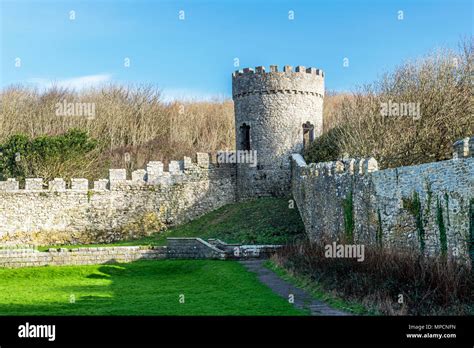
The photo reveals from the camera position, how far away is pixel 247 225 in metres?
27.3

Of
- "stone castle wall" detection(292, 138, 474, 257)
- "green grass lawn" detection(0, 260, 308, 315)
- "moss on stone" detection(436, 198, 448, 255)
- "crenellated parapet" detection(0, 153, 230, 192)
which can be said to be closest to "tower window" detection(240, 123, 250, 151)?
"crenellated parapet" detection(0, 153, 230, 192)

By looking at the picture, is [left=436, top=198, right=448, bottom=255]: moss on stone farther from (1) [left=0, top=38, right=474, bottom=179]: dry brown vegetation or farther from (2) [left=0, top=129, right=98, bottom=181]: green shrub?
(2) [left=0, top=129, right=98, bottom=181]: green shrub

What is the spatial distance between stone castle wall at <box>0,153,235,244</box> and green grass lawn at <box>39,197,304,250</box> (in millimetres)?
778

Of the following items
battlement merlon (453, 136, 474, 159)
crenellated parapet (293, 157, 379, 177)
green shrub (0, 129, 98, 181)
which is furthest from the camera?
green shrub (0, 129, 98, 181)

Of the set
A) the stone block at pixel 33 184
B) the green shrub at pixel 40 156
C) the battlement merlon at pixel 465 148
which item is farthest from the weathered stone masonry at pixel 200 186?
the battlement merlon at pixel 465 148

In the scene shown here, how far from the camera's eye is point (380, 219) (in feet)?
51.4

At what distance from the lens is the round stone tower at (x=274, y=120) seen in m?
30.3

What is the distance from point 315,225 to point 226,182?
375 inches

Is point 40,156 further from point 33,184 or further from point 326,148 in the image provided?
point 326,148

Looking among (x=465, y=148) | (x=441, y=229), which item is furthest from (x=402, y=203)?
(x=465, y=148)

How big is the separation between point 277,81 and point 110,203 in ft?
29.1

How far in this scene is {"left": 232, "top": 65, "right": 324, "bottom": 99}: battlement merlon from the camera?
30328 millimetres
